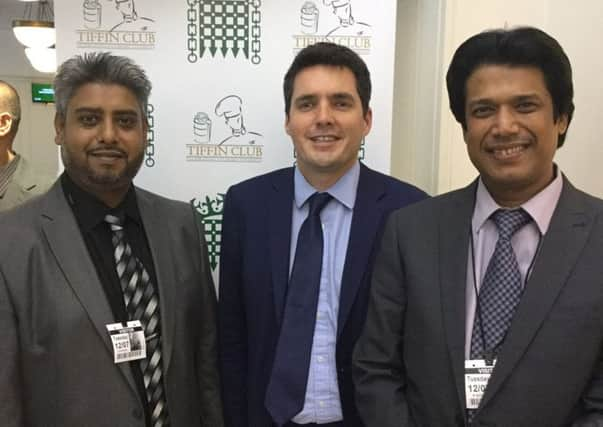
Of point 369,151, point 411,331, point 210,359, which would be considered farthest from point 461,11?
point 210,359

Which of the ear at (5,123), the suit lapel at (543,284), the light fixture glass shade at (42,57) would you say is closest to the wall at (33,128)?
→ the light fixture glass shade at (42,57)

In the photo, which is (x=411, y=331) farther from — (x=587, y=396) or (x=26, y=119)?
(x=26, y=119)

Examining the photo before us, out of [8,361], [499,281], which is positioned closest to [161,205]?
[8,361]

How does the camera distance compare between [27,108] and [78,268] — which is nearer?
[78,268]

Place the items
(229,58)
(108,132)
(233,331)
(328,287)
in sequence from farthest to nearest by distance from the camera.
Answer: (229,58), (233,331), (328,287), (108,132)

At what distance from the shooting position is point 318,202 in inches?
70.6

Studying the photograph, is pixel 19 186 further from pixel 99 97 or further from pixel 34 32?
pixel 34 32

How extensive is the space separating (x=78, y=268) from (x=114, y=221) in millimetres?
191

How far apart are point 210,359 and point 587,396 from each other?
1.16 m

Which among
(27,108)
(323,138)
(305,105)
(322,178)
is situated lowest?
(322,178)

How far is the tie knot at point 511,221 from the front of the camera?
4.55 ft

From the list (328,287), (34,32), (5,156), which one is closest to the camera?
(328,287)

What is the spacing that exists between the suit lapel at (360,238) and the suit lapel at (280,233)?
7.5 inches

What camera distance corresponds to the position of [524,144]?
1.34m
